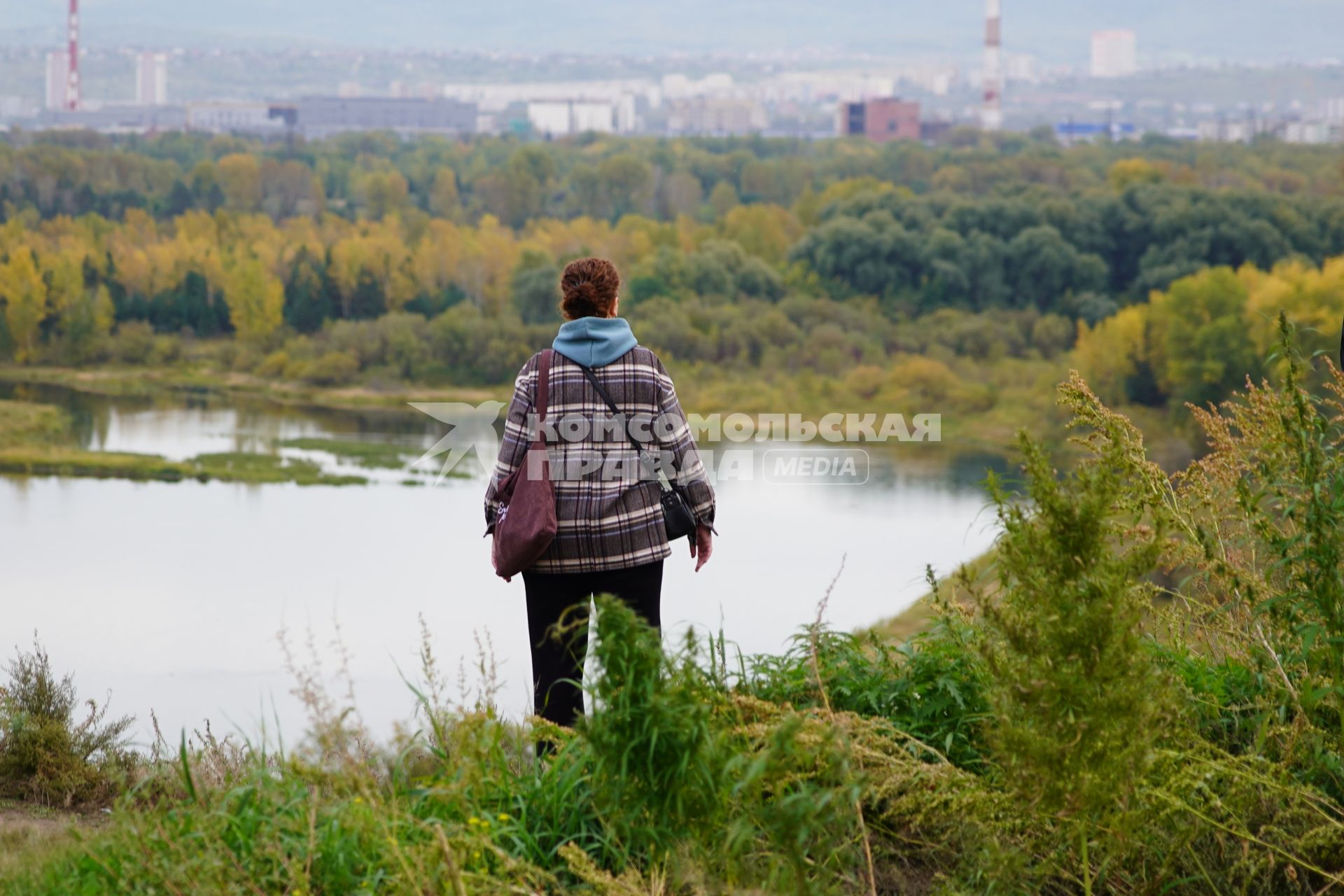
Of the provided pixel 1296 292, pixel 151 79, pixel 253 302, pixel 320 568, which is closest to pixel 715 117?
pixel 151 79

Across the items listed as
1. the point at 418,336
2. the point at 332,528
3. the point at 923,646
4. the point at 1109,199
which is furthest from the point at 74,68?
the point at 923,646

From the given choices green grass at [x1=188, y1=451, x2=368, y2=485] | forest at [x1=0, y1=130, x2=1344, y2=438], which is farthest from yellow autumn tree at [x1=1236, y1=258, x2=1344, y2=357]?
green grass at [x1=188, y1=451, x2=368, y2=485]

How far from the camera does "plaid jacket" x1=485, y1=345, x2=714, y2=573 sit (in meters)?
2.42

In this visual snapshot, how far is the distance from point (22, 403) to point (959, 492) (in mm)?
20884

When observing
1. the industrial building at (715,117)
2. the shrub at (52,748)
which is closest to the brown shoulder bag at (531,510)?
the shrub at (52,748)

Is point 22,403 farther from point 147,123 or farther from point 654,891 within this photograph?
point 147,123

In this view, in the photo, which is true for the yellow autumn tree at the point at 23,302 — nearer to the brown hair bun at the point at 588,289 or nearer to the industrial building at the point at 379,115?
the brown hair bun at the point at 588,289

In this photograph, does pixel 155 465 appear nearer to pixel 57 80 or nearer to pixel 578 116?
pixel 57 80

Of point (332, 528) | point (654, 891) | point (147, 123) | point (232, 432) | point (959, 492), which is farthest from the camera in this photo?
point (147, 123)

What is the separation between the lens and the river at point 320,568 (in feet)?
40.7

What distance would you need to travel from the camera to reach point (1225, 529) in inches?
102

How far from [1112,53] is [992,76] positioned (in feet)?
205

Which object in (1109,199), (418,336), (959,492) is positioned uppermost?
(1109,199)

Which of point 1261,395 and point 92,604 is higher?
point 1261,395
